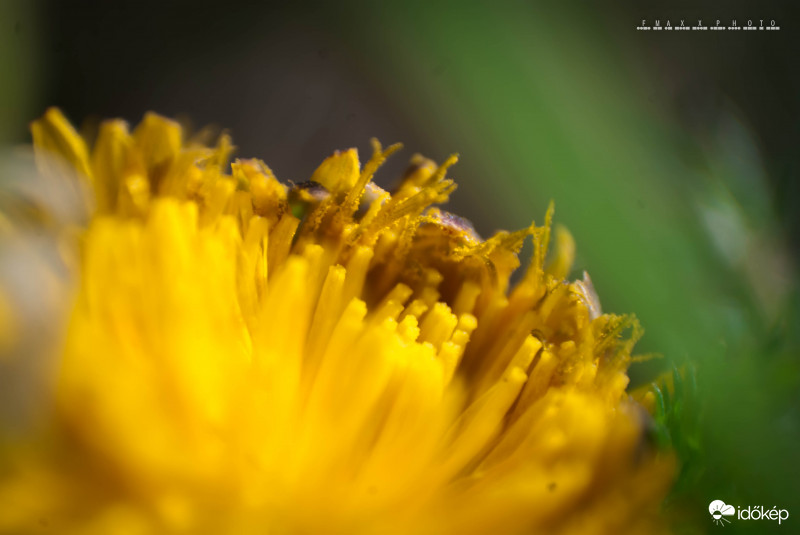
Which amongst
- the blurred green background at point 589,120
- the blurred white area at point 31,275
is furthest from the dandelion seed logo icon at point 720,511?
the blurred white area at point 31,275

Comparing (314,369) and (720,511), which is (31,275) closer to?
(314,369)

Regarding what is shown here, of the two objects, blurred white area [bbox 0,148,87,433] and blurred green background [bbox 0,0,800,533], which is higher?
blurred green background [bbox 0,0,800,533]

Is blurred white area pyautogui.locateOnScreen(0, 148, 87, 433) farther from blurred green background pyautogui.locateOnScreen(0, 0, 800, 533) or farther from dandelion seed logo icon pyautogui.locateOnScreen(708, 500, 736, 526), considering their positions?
dandelion seed logo icon pyautogui.locateOnScreen(708, 500, 736, 526)

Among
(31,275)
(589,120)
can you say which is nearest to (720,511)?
(589,120)

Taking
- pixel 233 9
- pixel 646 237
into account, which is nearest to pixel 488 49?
pixel 646 237

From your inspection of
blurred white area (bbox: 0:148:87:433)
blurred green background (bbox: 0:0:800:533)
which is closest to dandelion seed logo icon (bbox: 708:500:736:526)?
blurred green background (bbox: 0:0:800:533)

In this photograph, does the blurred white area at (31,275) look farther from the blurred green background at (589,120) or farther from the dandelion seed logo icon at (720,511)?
the dandelion seed logo icon at (720,511)
